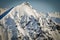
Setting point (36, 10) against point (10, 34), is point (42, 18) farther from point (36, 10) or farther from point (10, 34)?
point (10, 34)

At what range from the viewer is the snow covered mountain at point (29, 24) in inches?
66.4

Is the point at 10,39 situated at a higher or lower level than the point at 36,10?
lower

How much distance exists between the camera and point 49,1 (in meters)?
1.83

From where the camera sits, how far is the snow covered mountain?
1.69 metres

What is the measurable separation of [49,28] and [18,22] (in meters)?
0.43

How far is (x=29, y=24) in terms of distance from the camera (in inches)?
67.2

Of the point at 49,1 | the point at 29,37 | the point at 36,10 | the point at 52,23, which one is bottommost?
the point at 29,37

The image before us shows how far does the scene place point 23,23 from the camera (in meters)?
1.72

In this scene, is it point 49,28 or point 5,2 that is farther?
point 5,2

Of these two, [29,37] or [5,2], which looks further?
[5,2]

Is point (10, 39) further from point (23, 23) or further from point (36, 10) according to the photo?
point (36, 10)

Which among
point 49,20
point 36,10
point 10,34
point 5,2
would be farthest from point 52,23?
point 5,2

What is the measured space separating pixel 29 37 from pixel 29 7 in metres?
0.42

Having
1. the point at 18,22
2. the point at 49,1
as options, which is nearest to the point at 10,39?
the point at 18,22
